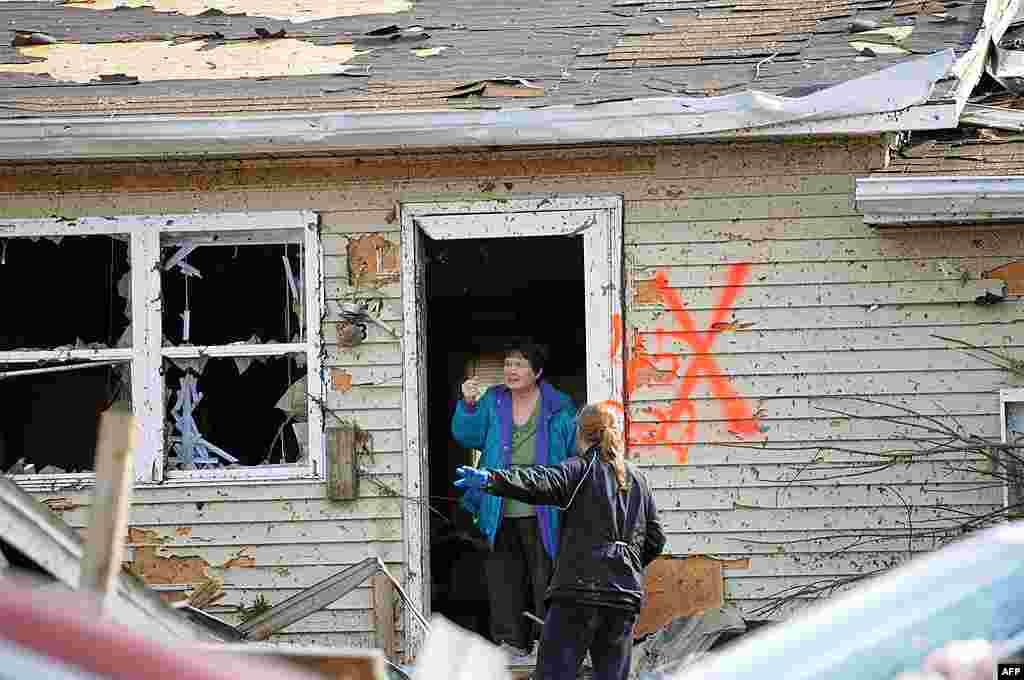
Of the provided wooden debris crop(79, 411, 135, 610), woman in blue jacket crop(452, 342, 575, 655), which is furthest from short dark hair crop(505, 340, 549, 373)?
wooden debris crop(79, 411, 135, 610)

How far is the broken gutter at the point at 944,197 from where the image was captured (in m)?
7.79

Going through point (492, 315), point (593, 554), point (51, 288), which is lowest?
point (593, 554)

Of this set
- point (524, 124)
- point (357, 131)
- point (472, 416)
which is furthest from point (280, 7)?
point (472, 416)

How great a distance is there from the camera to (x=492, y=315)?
482 inches

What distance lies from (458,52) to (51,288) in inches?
115

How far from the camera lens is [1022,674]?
3027 millimetres

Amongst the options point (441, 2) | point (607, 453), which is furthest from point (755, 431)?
point (441, 2)

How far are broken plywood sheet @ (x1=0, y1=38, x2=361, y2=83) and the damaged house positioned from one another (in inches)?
13.9

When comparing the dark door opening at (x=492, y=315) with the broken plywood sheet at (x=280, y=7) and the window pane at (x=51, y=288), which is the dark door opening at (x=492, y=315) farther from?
the window pane at (x=51, y=288)

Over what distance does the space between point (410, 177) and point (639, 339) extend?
5.01 feet

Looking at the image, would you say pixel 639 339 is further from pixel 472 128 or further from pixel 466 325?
pixel 466 325

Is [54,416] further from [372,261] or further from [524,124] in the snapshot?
[524,124]

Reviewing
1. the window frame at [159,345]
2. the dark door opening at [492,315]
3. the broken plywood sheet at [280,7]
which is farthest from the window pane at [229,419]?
the broken plywood sheet at [280,7]

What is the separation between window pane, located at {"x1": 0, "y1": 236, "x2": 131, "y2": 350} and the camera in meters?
9.48
